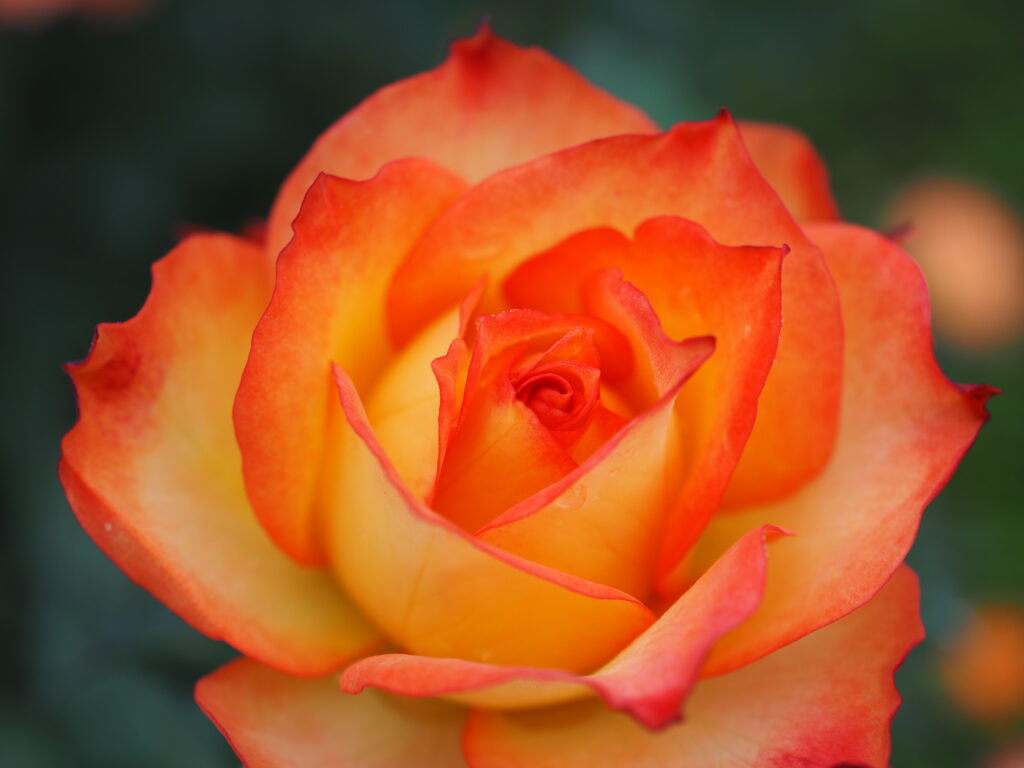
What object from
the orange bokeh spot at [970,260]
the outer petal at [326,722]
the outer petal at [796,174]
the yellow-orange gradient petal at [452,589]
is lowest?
the orange bokeh spot at [970,260]

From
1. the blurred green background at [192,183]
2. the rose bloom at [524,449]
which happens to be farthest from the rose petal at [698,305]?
the blurred green background at [192,183]

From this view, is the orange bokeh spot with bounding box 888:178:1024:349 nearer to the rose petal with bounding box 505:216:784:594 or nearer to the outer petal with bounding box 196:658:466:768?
the rose petal with bounding box 505:216:784:594

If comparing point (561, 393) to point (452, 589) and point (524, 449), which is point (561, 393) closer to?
point (524, 449)

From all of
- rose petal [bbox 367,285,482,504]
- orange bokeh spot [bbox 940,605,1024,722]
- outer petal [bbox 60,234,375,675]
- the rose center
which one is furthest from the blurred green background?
the rose center

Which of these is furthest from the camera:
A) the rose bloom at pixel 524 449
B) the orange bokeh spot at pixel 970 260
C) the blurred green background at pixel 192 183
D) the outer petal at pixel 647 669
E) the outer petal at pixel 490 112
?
the orange bokeh spot at pixel 970 260

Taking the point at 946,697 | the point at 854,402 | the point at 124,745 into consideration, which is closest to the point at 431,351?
the point at 854,402

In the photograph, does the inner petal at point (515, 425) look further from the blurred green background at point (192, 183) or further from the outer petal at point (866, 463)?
the blurred green background at point (192, 183)

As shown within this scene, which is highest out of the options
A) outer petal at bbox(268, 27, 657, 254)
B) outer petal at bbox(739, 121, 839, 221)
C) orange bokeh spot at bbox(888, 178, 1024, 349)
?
outer petal at bbox(268, 27, 657, 254)

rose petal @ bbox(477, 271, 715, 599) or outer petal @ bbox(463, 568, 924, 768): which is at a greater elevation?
rose petal @ bbox(477, 271, 715, 599)
